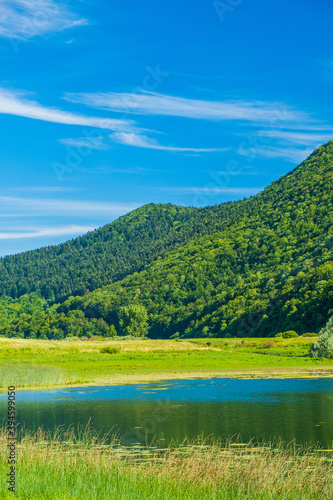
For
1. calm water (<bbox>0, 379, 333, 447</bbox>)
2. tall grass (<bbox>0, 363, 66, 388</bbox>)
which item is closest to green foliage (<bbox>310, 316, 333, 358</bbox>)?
calm water (<bbox>0, 379, 333, 447</bbox>)

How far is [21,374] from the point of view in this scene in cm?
5588

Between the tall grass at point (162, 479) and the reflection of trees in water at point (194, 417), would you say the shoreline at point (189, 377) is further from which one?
the tall grass at point (162, 479)

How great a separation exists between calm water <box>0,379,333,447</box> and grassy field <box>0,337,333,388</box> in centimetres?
653

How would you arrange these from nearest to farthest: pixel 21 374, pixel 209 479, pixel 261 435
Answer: pixel 209 479 < pixel 261 435 < pixel 21 374

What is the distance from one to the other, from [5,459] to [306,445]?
41.6ft

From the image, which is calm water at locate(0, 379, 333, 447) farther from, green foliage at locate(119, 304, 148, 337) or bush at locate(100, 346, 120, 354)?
green foliage at locate(119, 304, 148, 337)

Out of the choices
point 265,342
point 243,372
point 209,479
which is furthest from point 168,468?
point 265,342

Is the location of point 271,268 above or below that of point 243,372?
above

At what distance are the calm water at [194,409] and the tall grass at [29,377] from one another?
4.23 m

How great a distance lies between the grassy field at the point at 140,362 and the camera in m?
57.4

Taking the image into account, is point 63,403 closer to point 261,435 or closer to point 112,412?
point 112,412

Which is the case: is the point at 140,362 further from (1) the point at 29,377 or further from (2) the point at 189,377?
(1) the point at 29,377

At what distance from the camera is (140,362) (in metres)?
77.9

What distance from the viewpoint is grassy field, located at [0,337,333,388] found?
188 feet
